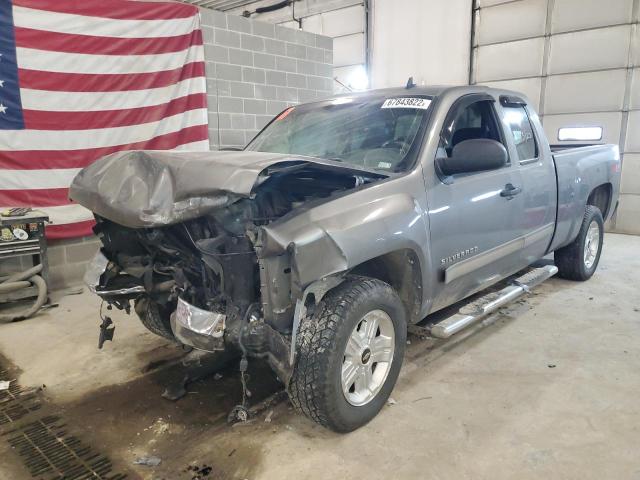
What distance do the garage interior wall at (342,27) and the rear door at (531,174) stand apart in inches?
328

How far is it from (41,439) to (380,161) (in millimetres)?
2398

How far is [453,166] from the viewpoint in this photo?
9.40 feet

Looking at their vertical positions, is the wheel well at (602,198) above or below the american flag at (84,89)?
below

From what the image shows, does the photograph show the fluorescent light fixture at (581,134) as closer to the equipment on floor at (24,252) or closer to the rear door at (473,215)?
the rear door at (473,215)

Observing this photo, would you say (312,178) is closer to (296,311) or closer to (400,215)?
(400,215)

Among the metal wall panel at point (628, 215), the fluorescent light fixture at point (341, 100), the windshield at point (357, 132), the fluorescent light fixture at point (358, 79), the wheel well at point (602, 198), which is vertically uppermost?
A: the fluorescent light fixture at point (358, 79)

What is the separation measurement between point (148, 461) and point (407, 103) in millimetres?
2515

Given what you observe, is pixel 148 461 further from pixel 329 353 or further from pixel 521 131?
pixel 521 131

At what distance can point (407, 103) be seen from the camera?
10.4 ft

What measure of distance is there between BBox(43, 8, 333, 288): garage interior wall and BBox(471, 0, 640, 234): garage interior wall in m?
3.84

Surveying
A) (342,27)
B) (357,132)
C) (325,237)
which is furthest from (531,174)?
(342,27)

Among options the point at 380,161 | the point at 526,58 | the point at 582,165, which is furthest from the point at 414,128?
the point at 526,58

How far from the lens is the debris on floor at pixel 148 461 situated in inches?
91.7

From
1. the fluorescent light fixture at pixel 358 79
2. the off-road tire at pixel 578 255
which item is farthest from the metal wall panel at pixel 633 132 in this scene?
the fluorescent light fixture at pixel 358 79
